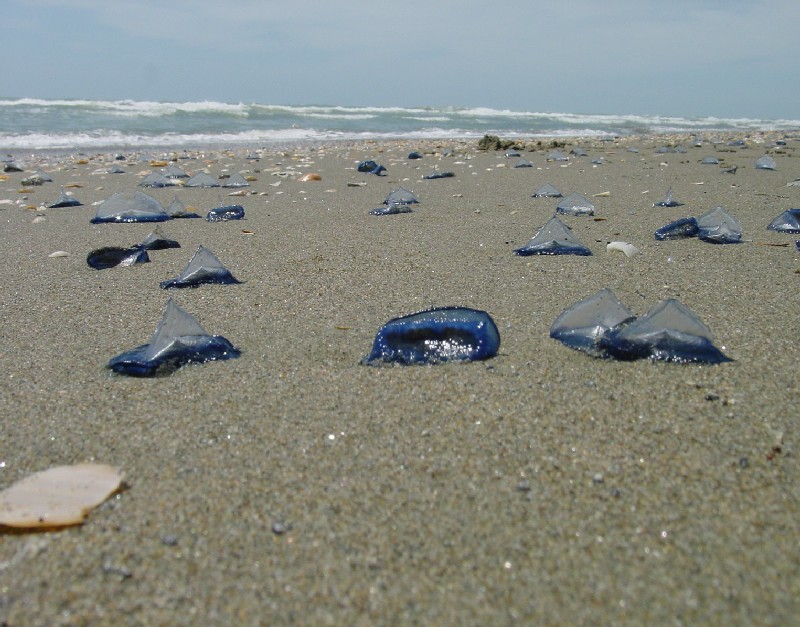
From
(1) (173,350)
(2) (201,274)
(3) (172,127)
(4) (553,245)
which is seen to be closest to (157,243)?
(2) (201,274)

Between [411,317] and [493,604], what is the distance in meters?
0.88

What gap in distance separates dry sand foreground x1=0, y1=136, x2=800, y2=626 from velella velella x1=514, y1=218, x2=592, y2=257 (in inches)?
5.2

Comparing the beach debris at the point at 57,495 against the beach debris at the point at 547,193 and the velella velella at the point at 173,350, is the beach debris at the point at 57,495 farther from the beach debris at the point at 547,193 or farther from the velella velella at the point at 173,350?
the beach debris at the point at 547,193

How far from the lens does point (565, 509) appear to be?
1.08 meters

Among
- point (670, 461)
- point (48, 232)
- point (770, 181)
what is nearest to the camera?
point (670, 461)

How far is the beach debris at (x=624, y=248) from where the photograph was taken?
9.04ft

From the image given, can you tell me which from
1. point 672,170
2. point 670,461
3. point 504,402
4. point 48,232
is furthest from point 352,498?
point 672,170

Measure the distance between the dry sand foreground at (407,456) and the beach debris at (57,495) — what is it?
3 cm

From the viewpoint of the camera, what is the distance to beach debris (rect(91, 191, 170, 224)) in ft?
12.7

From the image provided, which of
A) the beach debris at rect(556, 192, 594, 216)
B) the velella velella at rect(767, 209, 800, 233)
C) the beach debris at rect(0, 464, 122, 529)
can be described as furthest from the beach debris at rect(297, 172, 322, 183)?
the beach debris at rect(0, 464, 122, 529)

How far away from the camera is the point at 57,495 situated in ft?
3.66

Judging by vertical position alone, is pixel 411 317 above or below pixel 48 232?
above

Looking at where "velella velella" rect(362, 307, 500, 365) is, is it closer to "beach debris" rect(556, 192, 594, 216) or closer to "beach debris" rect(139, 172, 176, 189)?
"beach debris" rect(556, 192, 594, 216)

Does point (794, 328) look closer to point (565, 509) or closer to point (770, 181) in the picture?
point (565, 509)
